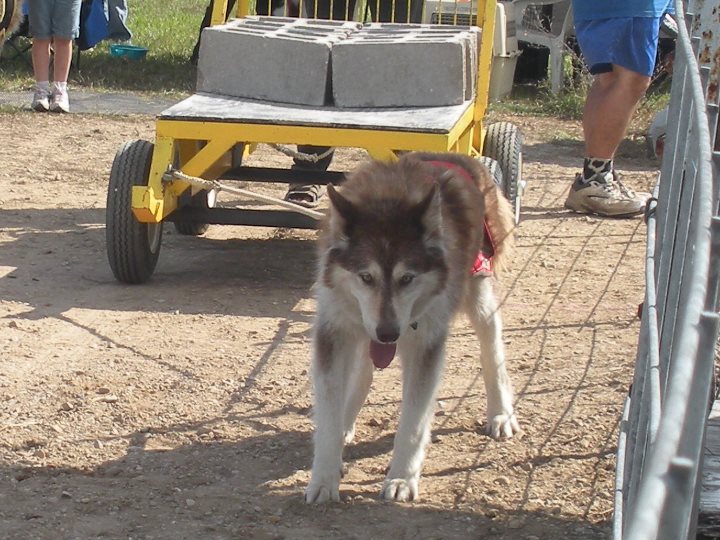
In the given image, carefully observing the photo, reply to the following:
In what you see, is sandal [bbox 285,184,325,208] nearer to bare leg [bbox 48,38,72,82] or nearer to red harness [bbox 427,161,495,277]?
red harness [bbox 427,161,495,277]

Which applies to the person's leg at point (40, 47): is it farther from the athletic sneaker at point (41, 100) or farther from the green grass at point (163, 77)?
the green grass at point (163, 77)

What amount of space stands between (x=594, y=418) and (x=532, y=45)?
30.3 feet

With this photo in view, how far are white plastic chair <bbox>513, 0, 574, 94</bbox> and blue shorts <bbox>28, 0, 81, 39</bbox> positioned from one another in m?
4.75

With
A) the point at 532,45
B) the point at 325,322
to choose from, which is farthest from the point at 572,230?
the point at 532,45

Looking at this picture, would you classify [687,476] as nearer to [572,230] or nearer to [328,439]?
[328,439]

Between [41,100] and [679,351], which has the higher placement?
[679,351]

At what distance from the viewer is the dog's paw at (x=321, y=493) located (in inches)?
153

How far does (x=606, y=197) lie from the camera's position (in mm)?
7781

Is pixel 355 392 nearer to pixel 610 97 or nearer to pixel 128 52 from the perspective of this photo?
pixel 610 97

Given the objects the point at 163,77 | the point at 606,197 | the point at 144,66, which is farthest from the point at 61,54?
the point at 606,197

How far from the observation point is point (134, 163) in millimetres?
6105

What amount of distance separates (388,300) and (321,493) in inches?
26.4

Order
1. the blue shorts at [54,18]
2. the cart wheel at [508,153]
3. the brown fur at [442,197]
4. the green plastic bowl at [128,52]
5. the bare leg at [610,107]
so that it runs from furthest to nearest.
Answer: the green plastic bowl at [128,52] → the blue shorts at [54,18] → the bare leg at [610,107] → the cart wheel at [508,153] → the brown fur at [442,197]

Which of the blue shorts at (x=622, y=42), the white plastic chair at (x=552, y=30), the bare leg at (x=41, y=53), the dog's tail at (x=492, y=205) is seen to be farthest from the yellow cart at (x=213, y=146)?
the white plastic chair at (x=552, y=30)
